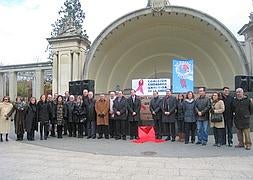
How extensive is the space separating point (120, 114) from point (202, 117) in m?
2.91

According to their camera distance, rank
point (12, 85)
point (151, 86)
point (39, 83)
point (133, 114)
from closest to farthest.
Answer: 1. point (133, 114)
2. point (151, 86)
3. point (39, 83)
4. point (12, 85)

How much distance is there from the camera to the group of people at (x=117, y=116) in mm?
11031

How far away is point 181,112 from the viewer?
11812mm

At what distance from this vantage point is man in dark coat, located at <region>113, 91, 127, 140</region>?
12453 mm

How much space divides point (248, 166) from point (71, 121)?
23.4 feet

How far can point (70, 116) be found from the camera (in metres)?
13.0

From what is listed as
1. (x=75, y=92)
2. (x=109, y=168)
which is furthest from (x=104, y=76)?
(x=109, y=168)

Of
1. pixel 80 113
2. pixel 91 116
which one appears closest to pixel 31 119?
pixel 80 113

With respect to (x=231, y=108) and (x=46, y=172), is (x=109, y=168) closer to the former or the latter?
(x=46, y=172)

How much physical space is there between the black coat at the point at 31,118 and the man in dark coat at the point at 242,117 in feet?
22.3

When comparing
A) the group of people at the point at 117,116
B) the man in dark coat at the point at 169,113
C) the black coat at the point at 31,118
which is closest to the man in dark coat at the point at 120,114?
the group of people at the point at 117,116

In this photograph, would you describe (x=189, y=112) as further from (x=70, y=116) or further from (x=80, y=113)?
(x=70, y=116)

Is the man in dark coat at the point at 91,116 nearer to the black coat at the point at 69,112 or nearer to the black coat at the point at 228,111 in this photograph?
the black coat at the point at 69,112

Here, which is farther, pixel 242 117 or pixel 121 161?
pixel 242 117
